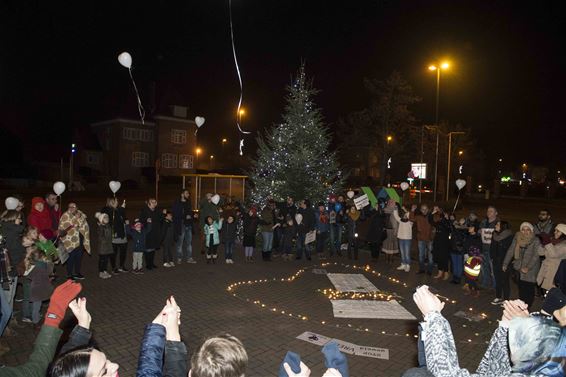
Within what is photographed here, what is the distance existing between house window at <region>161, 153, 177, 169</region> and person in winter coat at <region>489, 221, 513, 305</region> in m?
47.0

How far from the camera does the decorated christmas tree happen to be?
15.9 meters

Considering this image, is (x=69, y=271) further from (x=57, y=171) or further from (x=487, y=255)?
(x=57, y=171)

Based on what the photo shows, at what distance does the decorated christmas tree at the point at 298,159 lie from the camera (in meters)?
15.9

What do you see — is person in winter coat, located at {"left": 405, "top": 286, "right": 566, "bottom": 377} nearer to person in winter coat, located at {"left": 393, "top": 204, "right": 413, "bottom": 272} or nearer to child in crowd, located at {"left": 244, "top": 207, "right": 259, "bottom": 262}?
person in winter coat, located at {"left": 393, "top": 204, "right": 413, "bottom": 272}

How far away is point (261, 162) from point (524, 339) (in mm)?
14627

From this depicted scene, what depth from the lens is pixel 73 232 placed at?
9.83 meters

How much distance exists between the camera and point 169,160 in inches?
2076

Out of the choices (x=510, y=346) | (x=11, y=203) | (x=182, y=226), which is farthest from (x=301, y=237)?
(x=510, y=346)

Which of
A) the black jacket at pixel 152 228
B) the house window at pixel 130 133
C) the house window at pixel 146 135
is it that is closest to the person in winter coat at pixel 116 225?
the black jacket at pixel 152 228

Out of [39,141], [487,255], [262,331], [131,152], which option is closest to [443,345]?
[262,331]

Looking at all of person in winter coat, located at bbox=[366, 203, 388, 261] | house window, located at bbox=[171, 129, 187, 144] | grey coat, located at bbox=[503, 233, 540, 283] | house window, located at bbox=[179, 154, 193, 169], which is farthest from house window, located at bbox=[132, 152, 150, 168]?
grey coat, located at bbox=[503, 233, 540, 283]

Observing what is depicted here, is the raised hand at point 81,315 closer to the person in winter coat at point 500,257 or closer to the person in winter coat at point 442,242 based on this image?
the person in winter coat at point 500,257

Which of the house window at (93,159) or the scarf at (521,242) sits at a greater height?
the house window at (93,159)

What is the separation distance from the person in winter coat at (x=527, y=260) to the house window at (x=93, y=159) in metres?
51.0
